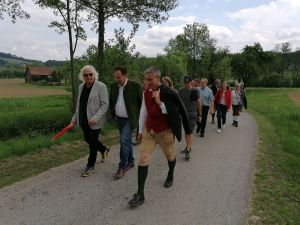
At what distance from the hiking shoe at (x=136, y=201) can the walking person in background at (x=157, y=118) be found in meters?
0.02

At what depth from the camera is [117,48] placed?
14.3 metres

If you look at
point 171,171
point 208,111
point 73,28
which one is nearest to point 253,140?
point 208,111

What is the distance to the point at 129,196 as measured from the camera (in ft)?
17.6

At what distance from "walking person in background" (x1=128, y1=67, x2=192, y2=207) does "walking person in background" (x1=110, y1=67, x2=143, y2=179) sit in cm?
82

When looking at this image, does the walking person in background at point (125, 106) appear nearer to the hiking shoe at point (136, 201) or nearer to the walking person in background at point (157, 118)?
the walking person in background at point (157, 118)

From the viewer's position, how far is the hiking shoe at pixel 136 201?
489cm

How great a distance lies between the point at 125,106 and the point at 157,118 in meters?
1.19

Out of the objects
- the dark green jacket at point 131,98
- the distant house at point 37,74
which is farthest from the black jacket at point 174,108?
the distant house at point 37,74

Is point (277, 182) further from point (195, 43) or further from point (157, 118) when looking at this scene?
point (195, 43)

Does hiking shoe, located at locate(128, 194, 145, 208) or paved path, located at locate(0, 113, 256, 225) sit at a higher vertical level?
hiking shoe, located at locate(128, 194, 145, 208)

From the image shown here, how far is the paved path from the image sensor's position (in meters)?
4.56

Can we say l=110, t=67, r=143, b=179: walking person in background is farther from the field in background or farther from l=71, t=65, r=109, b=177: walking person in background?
the field in background

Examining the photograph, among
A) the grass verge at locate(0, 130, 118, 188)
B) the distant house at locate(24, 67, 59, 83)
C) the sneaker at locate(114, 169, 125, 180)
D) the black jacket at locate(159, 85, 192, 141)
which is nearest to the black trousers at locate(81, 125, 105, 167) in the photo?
the sneaker at locate(114, 169, 125, 180)

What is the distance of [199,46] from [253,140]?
1806 inches
